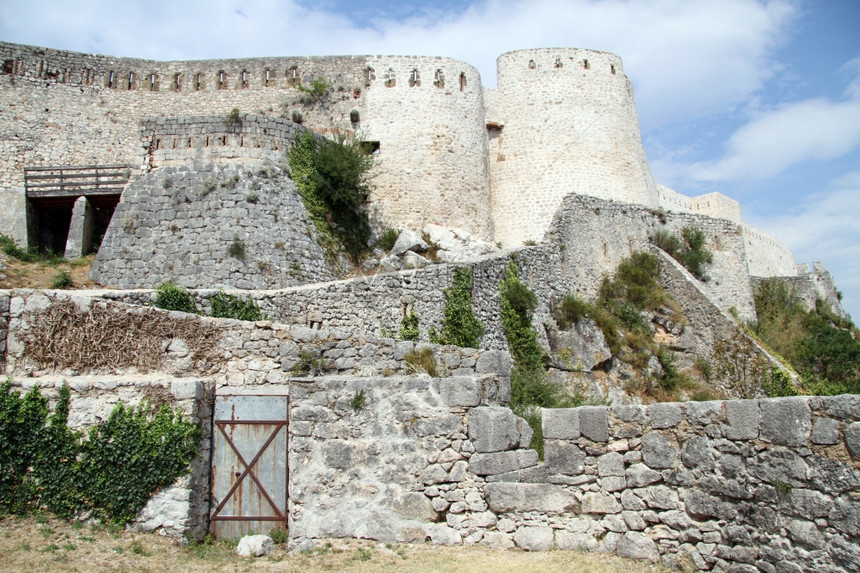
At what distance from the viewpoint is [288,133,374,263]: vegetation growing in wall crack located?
67.2 feet

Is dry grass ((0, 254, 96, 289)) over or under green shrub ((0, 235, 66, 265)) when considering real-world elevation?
under

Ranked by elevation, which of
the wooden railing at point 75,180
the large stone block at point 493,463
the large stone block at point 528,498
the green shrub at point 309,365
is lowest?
the large stone block at point 528,498

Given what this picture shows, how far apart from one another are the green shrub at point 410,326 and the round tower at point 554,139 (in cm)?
1063

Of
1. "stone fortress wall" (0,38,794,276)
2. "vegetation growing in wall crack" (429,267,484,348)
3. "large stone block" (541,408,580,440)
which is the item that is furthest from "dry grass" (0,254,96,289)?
"large stone block" (541,408,580,440)

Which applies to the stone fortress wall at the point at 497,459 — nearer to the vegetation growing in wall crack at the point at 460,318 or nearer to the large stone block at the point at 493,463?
the large stone block at the point at 493,463

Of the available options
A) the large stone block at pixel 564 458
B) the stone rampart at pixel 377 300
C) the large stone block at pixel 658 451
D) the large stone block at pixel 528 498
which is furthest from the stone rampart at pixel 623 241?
the large stone block at pixel 658 451

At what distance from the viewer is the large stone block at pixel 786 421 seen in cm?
644

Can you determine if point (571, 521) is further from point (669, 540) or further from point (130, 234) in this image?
point (130, 234)

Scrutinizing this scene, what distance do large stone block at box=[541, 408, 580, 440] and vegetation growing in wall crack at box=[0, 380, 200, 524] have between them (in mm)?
4282

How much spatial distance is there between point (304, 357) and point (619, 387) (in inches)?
479

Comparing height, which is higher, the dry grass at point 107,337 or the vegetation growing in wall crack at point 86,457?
the dry grass at point 107,337

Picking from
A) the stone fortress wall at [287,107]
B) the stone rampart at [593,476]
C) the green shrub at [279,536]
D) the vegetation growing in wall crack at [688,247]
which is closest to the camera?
the stone rampart at [593,476]

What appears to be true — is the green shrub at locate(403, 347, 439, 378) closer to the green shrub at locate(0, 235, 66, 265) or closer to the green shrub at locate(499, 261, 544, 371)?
the green shrub at locate(499, 261, 544, 371)

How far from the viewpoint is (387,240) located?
2228cm
